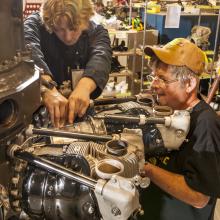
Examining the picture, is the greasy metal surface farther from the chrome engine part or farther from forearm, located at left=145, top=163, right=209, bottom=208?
forearm, located at left=145, top=163, right=209, bottom=208

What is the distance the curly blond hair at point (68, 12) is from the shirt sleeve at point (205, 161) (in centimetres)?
67

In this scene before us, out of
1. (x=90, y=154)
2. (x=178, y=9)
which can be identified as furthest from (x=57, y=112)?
(x=178, y=9)

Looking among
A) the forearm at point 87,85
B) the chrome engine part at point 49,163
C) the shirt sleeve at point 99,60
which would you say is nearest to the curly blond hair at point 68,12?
the shirt sleeve at point 99,60

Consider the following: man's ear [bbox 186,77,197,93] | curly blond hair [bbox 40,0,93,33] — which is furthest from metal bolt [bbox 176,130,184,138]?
curly blond hair [bbox 40,0,93,33]

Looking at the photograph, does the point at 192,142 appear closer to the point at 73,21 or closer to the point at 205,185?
the point at 205,185

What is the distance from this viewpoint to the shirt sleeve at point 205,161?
3.85 ft

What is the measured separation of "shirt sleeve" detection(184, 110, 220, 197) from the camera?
1173 mm

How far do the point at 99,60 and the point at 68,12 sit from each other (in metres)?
0.24

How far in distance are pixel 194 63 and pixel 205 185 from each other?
0.52 m

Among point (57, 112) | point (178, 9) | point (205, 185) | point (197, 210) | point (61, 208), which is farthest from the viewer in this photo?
point (178, 9)

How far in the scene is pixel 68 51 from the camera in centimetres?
165

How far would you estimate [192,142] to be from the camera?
4.07ft

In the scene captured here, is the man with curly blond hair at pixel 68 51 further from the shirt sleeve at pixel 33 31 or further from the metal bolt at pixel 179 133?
the metal bolt at pixel 179 133

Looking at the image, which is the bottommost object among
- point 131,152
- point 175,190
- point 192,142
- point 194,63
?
point 175,190
